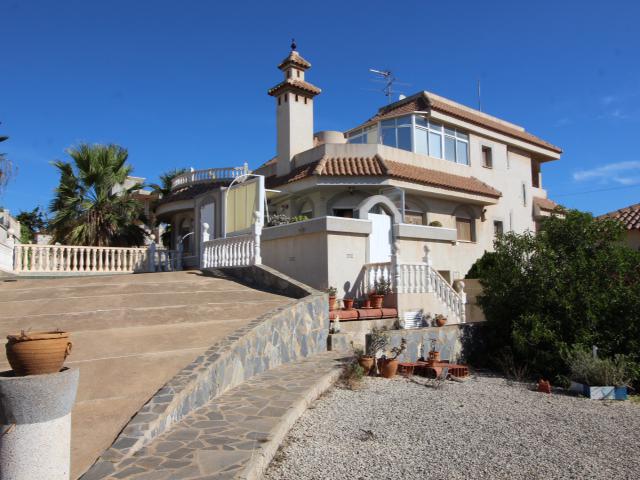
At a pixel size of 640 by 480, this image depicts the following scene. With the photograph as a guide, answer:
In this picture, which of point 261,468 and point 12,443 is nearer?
point 12,443

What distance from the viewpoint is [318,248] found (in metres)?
11.6

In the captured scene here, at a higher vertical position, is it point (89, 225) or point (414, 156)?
point (414, 156)

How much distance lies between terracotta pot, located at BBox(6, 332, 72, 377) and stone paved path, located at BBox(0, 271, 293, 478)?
979 millimetres

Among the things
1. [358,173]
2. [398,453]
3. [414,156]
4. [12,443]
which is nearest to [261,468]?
[398,453]

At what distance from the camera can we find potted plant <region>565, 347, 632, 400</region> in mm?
8016

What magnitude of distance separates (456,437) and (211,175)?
66.1 feet

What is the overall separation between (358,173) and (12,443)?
1470cm

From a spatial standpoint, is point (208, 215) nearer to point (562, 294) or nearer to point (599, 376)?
point (562, 294)

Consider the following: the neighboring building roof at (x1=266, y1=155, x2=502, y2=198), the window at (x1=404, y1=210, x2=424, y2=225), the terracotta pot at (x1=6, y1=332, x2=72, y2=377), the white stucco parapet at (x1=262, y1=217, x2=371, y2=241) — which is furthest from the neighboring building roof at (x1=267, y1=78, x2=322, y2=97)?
the terracotta pot at (x1=6, y1=332, x2=72, y2=377)

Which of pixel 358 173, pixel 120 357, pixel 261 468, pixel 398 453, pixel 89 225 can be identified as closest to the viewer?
pixel 261 468

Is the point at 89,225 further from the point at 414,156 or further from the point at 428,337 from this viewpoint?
the point at 428,337

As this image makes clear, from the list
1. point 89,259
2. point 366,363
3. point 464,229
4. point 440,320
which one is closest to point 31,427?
point 366,363

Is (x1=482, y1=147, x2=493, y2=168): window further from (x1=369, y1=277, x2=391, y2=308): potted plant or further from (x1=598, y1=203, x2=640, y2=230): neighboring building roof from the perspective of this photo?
(x1=369, y1=277, x2=391, y2=308): potted plant

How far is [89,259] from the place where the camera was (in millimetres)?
17562
